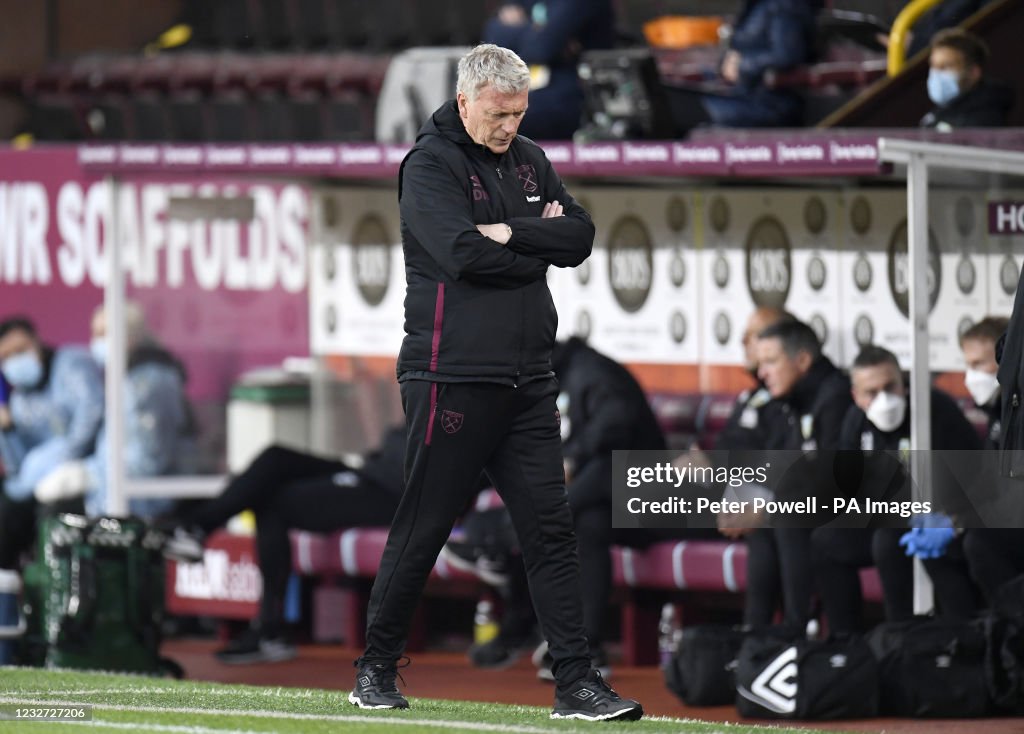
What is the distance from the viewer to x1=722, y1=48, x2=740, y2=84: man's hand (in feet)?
37.7

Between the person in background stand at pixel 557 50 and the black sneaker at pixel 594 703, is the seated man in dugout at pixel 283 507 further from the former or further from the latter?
the black sneaker at pixel 594 703

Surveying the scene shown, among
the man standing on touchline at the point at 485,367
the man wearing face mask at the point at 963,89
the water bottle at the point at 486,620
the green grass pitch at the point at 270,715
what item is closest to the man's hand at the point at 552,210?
the man standing on touchline at the point at 485,367

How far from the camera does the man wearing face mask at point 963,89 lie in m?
9.66

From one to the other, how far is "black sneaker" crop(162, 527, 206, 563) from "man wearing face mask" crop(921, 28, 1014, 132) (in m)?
3.57

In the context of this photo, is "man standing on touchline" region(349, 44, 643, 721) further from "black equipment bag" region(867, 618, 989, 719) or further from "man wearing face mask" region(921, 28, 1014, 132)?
"man wearing face mask" region(921, 28, 1014, 132)

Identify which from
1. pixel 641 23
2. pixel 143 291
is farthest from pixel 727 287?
pixel 641 23

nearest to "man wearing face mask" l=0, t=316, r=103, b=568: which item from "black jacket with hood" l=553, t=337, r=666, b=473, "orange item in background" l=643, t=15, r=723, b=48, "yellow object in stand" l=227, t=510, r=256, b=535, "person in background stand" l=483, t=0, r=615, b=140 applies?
"yellow object in stand" l=227, t=510, r=256, b=535

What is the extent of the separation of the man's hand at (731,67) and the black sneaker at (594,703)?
5732 millimetres

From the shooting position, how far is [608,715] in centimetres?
619

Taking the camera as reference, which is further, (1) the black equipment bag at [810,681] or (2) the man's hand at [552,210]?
(1) the black equipment bag at [810,681]

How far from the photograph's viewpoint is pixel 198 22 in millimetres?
17953

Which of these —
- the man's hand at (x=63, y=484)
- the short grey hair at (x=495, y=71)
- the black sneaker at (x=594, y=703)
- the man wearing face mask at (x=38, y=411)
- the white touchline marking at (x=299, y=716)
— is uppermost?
the short grey hair at (x=495, y=71)

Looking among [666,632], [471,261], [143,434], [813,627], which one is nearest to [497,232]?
[471,261]

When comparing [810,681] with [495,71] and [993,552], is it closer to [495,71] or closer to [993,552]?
[993,552]
